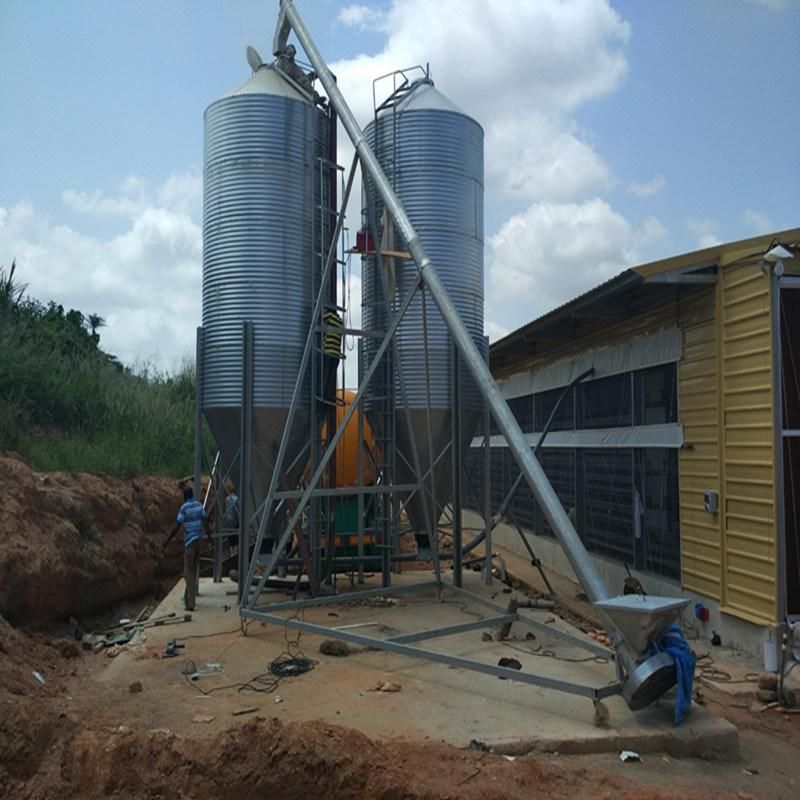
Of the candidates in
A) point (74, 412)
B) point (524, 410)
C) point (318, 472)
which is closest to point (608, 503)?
point (524, 410)

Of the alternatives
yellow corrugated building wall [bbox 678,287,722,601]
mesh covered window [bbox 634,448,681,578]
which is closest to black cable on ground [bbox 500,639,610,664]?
yellow corrugated building wall [bbox 678,287,722,601]

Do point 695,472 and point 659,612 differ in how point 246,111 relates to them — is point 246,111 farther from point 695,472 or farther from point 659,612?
point 659,612

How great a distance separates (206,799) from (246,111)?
30.2 feet

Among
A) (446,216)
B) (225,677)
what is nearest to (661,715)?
(225,677)

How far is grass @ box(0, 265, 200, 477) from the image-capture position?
15016 mm


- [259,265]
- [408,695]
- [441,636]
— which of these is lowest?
[408,695]

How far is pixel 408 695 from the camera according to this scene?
21.7 ft

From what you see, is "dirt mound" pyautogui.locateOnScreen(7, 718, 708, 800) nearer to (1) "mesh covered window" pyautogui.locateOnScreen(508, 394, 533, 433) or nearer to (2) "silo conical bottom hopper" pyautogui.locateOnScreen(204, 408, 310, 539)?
(2) "silo conical bottom hopper" pyautogui.locateOnScreen(204, 408, 310, 539)

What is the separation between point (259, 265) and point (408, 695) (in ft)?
21.5

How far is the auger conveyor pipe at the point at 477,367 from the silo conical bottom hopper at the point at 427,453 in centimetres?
280

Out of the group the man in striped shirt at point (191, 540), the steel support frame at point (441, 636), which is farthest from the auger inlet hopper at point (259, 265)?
the steel support frame at point (441, 636)

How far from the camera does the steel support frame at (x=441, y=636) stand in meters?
6.06

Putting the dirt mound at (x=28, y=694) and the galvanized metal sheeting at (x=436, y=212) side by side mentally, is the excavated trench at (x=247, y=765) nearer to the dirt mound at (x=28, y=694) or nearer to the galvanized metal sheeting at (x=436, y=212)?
the dirt mound at (x=28, y=694)

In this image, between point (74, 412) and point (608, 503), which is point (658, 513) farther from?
point (74, 412)
